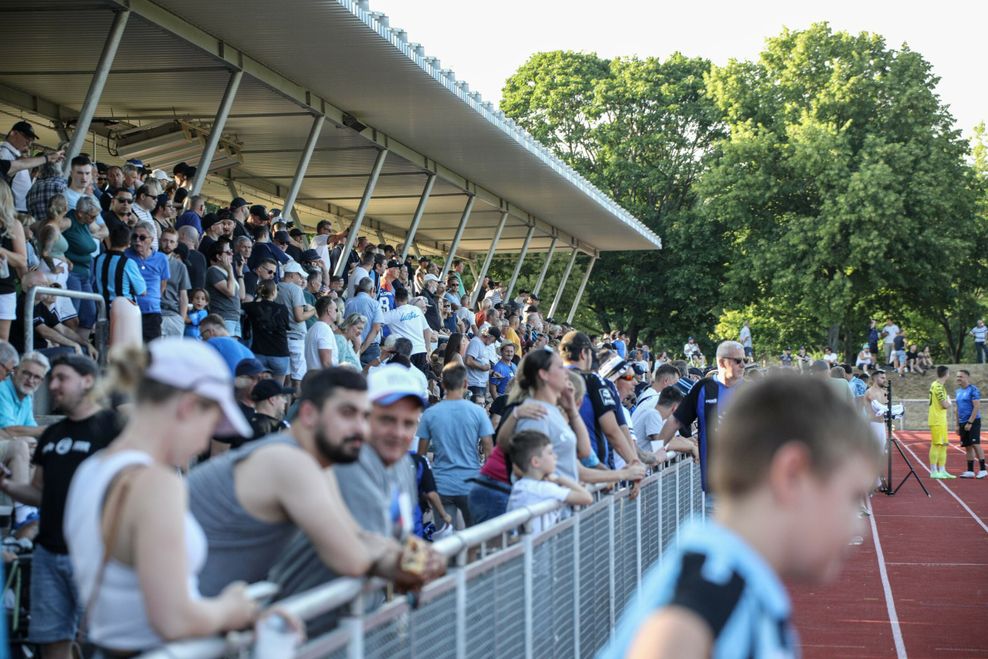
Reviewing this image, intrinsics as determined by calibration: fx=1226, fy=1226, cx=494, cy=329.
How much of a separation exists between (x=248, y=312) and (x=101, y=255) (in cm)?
215

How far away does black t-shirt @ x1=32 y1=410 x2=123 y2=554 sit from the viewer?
18.9ft

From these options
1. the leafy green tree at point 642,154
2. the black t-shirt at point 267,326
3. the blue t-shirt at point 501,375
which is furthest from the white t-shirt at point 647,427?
the leafy green tree at point 642,154

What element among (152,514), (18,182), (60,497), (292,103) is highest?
(292,103)

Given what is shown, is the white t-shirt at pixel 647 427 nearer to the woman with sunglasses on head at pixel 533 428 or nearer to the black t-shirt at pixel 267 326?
the black t-shirt at pixel 267 326

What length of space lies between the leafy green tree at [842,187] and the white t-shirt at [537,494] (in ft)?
133

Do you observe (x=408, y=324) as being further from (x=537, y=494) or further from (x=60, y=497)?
(x=60, y=497)

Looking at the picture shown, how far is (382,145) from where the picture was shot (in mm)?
20094

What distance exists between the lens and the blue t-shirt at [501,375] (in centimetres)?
1831

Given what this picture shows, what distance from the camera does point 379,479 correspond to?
166 inches

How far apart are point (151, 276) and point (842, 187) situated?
3994 cm

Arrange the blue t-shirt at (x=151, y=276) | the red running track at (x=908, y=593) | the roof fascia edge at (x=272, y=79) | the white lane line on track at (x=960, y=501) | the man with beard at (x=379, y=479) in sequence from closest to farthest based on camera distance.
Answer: the man with beard at (x=379, y=479)
the blue t-shirt at (x=151, y=276)
the red running track at (x=908, y=593)
the roof fascia edge at (x=272, y=79)
the white lane line on track at (x=960, y=501)

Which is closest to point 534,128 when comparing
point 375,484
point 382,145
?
point 382,145

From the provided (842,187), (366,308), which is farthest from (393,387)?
(842,187)

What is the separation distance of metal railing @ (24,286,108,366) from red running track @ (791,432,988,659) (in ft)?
20.2
